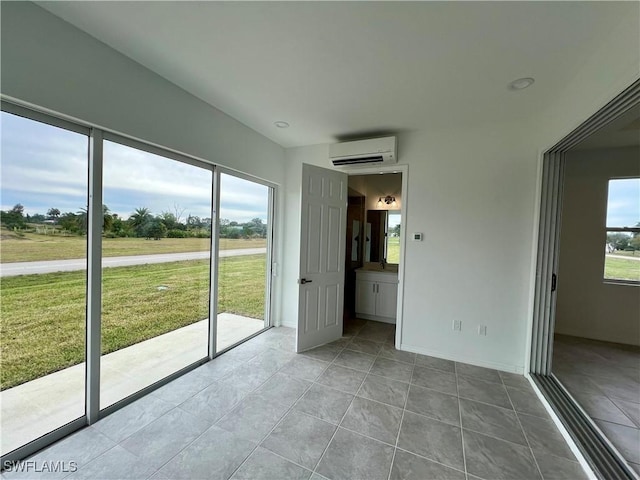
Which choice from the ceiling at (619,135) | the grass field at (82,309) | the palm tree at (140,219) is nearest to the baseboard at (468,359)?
the grass field at (82,309)

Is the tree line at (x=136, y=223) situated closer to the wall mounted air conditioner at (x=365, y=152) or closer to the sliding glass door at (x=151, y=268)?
the sliding glass door at (x=151, y=268)

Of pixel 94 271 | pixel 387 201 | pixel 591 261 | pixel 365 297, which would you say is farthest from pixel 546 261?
pixel 94 271

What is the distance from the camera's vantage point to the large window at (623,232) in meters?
3.38

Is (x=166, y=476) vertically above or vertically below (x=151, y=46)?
below

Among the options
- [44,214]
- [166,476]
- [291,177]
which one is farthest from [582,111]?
[44,214]

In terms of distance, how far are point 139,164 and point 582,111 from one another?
344cm

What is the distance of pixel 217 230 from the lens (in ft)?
9.26

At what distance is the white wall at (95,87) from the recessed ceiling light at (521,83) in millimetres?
2749

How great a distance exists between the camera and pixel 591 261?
355cm

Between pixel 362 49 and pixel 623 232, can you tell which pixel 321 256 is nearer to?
pixel 362 49

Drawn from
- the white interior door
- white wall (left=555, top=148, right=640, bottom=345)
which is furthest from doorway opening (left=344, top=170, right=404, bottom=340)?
white wall (left=555, top=148, right=640, bottom=345)

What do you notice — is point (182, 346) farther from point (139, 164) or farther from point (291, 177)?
point (291, 177)

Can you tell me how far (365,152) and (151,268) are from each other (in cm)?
263

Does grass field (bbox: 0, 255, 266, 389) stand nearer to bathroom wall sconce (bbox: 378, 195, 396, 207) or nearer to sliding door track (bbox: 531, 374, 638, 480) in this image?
bathroom wall sconce (bbox: 378, 195, 396, 207)
